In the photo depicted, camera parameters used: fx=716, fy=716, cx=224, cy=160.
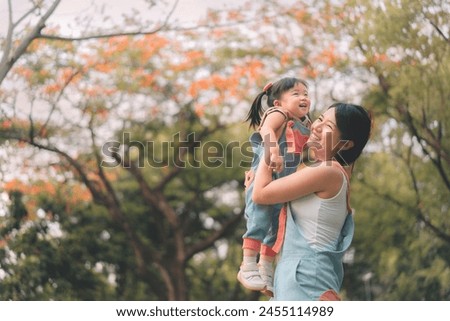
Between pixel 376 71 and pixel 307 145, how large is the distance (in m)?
5.45

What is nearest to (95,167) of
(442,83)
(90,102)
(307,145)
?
(90,102)

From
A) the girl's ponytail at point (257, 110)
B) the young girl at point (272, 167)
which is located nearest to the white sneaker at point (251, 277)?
the young girl at point (272, 167)

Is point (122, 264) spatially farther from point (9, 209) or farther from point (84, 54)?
point (84, 54)

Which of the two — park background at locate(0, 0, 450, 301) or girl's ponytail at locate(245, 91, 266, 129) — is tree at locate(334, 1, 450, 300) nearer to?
park background at locate(0, 0, 450, 301)

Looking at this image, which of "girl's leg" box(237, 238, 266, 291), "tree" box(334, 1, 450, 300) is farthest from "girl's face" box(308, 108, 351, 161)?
"tree" box(334, 1, 450, 300)

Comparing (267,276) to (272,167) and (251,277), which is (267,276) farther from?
(272,167)

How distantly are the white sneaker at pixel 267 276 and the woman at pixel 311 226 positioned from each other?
8 centimetres

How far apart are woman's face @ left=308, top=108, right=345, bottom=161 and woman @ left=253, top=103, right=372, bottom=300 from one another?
0.04 meters

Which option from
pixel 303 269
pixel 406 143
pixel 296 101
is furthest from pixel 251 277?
pixel 406 143

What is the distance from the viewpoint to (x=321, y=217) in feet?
6.39

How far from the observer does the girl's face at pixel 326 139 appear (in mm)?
2055

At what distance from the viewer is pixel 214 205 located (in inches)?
352

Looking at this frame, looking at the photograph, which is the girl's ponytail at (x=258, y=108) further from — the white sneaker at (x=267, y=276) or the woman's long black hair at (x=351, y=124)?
the white sneaker at (x=267, y=276)

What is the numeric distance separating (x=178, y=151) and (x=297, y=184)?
21.7 feet
